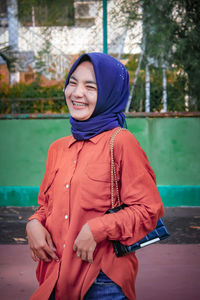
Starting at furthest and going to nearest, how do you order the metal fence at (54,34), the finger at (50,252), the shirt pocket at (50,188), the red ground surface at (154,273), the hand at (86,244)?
the metal fence at (54,34) → the red ground surface at (154,273) → the shirt pocket at (50,188) → the finger at (50,252) → the hand at (86,244)

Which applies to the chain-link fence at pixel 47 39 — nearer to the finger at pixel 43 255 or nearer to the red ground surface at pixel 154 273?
the red ground surface at pixel 154 273

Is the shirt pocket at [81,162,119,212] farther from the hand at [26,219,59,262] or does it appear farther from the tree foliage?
the tree foliage

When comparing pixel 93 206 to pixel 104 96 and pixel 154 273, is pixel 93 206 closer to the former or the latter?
pixel 104 96

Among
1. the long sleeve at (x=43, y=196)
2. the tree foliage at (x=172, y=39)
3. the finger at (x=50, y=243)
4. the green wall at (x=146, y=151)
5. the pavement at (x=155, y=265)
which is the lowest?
the pavement at (x=155, y=265)

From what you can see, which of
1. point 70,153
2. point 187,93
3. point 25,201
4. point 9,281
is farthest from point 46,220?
point 187,93

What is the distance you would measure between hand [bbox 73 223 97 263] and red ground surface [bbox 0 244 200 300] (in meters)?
2.16

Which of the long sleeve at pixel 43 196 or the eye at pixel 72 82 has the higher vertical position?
the eye at pixel 72 82

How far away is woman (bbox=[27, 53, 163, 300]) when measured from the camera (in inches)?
69.8

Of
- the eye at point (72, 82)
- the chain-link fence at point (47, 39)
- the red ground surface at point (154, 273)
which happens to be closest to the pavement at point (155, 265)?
the red ground surface at point (154, 273)

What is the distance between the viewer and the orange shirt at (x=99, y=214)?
177 centimetres

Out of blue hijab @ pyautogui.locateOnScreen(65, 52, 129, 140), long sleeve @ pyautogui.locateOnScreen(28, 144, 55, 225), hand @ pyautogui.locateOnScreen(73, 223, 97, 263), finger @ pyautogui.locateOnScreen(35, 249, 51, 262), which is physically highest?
blue hijab @ pyautogui.locateOnScreen(65, 52, 129, 140)

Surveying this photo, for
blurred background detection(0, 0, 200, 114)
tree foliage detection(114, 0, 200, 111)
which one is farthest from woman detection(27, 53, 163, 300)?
tree foliage detection(114, 0, 200, 111)

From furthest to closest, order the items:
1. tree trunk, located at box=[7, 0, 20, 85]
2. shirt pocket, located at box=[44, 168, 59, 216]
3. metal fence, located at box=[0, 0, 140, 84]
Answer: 1. tree trunk, located at box=[7, 0, 20, 85]
2. metal fence, located at box=[0, 0, 140, 84]
3. shirt pocket, located at box=[44, 168, 59, 216]

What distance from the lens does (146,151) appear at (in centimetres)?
730
